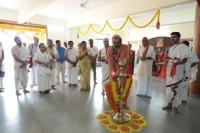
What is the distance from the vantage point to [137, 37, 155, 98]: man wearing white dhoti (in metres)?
4.00

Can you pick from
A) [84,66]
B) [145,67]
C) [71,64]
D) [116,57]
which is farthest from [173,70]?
[71,64]

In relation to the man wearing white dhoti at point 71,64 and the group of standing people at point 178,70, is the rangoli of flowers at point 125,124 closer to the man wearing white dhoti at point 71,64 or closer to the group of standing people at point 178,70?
the group of standing people at point 178,70

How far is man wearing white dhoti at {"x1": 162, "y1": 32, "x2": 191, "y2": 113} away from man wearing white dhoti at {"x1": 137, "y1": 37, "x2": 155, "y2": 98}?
0.78 metres

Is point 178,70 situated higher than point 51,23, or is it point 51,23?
point 51,23

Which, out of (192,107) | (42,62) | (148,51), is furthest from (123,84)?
(42,62)

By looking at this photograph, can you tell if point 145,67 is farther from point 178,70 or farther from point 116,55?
point 116,55

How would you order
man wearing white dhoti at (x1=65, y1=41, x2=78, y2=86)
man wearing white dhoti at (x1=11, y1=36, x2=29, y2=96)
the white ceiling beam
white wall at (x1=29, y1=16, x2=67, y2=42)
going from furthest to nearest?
white wall at (x1=29, y1=16, x2=67, y2=42) → the white ceiling beam → man wearing white dhoti at (x1=65, y1=41, x2=78, y2=86) → man wearing white dhoti at (x1=11, y1=36, x2=29, y2=96)

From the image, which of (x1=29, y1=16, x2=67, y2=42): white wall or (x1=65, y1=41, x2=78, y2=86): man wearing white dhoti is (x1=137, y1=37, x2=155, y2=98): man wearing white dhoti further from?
(x1=29, y1=16, x2=67, y2=42): white wall

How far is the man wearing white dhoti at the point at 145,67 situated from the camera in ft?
13.1

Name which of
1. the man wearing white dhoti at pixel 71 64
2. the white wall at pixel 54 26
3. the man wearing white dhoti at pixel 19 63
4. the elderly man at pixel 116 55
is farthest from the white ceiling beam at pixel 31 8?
the elderly man at pixel 116 55

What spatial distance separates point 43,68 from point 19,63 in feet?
2.10

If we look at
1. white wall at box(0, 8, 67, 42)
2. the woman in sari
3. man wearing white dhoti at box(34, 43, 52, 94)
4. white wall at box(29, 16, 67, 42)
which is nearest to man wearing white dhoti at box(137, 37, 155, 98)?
the woman in sari

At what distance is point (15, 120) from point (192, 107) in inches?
147

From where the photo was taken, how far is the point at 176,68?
3.11m
